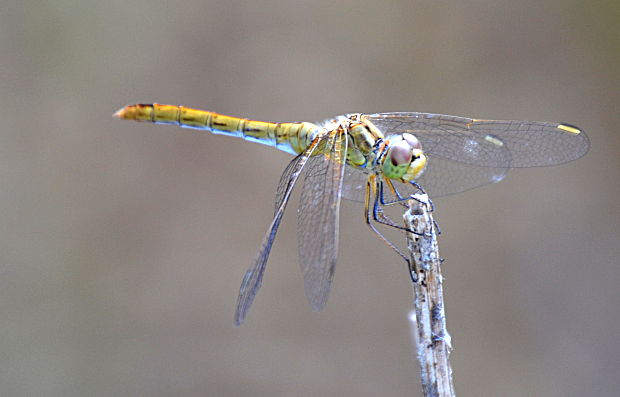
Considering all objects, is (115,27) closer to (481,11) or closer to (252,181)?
(252,181)

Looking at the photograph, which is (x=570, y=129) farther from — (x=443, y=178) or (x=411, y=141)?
(x=411, y=141)

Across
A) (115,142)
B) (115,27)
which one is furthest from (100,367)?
(115,27)

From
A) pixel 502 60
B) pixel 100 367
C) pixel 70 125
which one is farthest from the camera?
pixel 502 60

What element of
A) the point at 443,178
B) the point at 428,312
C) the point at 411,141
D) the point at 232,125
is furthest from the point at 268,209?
the point at 428,312

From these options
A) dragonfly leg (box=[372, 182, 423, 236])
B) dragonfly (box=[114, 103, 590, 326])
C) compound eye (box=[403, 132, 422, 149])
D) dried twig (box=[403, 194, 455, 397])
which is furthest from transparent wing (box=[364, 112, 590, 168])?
dried twig (box=[403, 194, 455, 397])

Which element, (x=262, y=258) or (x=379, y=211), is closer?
(x=262, y=258)

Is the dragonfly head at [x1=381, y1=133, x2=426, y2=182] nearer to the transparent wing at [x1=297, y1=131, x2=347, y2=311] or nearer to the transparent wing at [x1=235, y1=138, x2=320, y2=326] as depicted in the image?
the transparent wing at [x1=297, y1=131, x2=347, y2=311]
